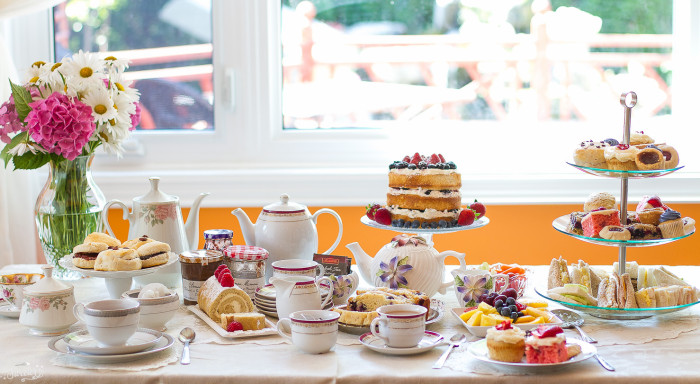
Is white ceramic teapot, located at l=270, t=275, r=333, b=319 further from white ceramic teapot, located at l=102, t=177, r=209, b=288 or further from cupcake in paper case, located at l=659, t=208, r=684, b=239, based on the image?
cupcake in paper case, located at l=659, t=208, r=684, b=239

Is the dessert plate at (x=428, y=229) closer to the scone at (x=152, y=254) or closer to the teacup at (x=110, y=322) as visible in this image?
the scone at (x=152, y=254)

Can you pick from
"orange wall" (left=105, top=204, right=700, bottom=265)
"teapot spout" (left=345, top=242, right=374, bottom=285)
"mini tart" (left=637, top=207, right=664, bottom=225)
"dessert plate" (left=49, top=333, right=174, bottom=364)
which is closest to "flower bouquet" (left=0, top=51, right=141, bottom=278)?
"dessert plate" (left=49, top=333, right=174, bottom=364)

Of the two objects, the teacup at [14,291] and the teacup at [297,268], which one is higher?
the teacup at [297,268]

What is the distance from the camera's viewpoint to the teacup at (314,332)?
4.34ft

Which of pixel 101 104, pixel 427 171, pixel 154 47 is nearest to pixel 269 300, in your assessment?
pixel 427 171

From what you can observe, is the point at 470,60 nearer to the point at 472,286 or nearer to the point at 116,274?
the point at 472,286

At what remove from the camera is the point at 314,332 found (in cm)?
133

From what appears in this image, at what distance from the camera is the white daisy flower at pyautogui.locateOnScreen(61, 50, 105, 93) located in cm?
176

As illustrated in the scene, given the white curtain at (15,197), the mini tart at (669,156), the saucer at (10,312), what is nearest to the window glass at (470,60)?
the white curtain at (15,197)

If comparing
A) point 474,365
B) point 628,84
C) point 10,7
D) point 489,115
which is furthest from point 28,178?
point 628,84

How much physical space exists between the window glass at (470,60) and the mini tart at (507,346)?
5.48 ft

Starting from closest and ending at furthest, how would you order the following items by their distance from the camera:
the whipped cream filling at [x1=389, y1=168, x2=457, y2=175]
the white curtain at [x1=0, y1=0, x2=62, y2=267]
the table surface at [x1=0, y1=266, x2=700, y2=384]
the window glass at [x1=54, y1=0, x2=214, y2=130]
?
the table surface at [x1=0, y1=266, x2=700, y2=384]
the whipped cream filling at [x1=389, y1=168, x2=457, y2=175]
the white curtain at [x1=0, y1=0, x2=62, y2=267]
the window glass at [x1=54, y1=0, x2=214, y2=130]

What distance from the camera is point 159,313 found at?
1.45m

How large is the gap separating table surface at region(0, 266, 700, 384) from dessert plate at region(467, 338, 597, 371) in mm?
13
